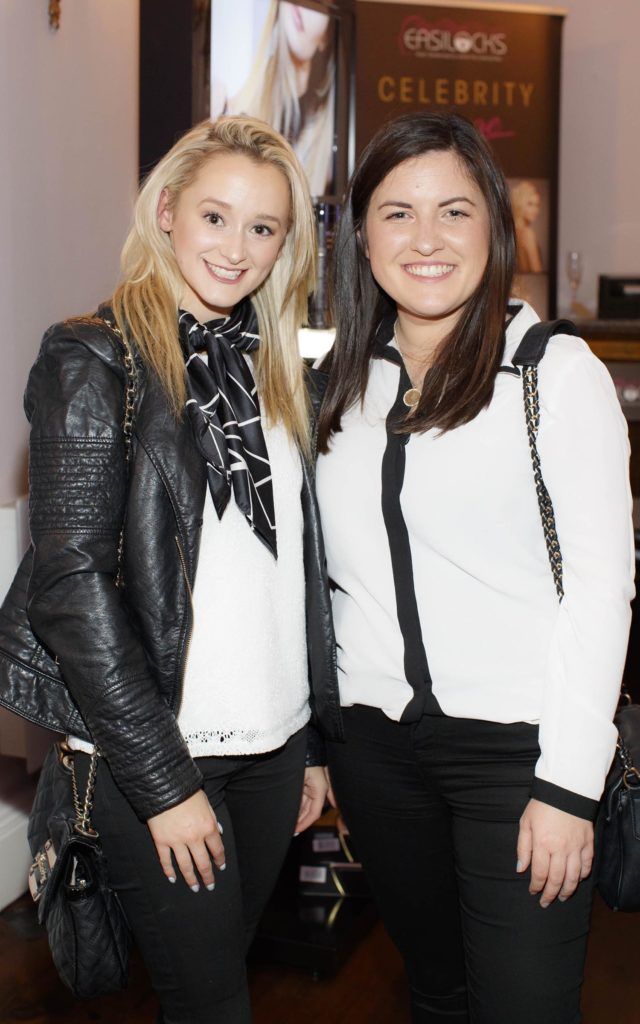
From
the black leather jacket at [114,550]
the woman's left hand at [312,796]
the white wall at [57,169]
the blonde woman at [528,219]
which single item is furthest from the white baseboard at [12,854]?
the blonde woman at [528,219]

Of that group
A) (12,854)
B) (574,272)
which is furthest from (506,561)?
(574,272)

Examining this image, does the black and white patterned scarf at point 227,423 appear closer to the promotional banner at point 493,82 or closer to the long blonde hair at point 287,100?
the long blonde hair at point 287,100

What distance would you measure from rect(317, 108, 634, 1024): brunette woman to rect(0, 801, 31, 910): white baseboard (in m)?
1.39

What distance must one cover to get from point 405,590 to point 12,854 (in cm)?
173

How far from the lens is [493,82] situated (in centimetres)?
530

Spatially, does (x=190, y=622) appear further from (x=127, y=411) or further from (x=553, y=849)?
(x=553, y=849)

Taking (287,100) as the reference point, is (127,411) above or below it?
below

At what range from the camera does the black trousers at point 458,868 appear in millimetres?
1501

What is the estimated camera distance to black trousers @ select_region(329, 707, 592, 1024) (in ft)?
4.92

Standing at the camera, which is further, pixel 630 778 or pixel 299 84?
pixel 299 84

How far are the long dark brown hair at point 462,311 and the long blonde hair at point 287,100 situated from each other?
132cm

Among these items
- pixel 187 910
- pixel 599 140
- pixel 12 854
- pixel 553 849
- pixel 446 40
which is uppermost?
pixel 446 40

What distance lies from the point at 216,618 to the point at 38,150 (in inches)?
67.3

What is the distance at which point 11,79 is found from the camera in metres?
→ 2.59
